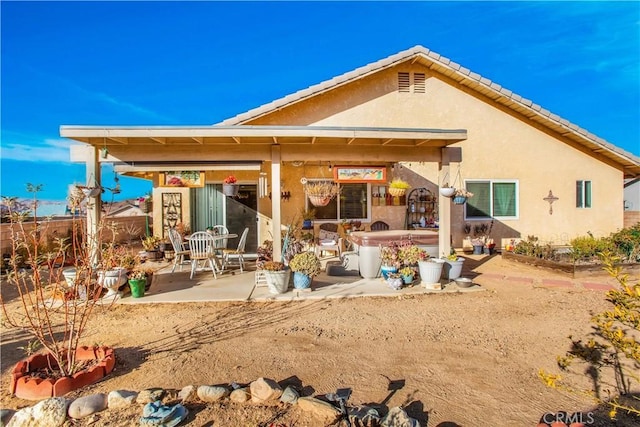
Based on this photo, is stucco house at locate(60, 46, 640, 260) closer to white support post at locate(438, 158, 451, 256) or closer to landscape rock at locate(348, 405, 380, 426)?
white support post at locate(438, 158, 451, 256)

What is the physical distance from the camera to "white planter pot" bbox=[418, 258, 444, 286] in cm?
695

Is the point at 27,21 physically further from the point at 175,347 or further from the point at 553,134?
the point at 553,134

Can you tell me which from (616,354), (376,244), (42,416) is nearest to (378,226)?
(376,244)

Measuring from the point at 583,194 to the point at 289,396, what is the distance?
12.4 meters

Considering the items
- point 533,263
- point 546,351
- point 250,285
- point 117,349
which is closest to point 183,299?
point 250,285

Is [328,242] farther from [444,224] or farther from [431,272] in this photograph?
[431,272]

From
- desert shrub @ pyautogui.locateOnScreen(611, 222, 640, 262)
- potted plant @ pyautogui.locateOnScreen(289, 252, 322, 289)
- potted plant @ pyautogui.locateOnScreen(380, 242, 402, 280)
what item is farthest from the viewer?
desert shrub @ pyautogui.locateOnScreen(611, 222, 640, 262)

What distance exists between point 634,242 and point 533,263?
96.6 inches

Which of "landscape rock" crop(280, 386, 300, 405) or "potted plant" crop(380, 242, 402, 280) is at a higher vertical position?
"potted plant" crop(380, 242, 402, 280)

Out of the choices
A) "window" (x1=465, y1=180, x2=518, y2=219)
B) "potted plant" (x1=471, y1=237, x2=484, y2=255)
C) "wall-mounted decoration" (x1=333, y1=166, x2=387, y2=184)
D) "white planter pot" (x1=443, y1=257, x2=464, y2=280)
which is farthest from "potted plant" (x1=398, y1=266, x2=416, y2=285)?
"window" (x1=465, y1=180, x2=518, y2=219)

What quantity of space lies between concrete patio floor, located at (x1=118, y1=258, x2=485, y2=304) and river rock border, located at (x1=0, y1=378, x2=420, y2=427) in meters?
3.24

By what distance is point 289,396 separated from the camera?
3000 mm

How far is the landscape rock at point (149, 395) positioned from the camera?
2908mm

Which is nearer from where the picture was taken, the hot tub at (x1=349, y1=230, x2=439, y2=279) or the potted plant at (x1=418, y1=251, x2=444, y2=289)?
the potted plant at (x1=418, y1=251, x2=444, y2=289)
